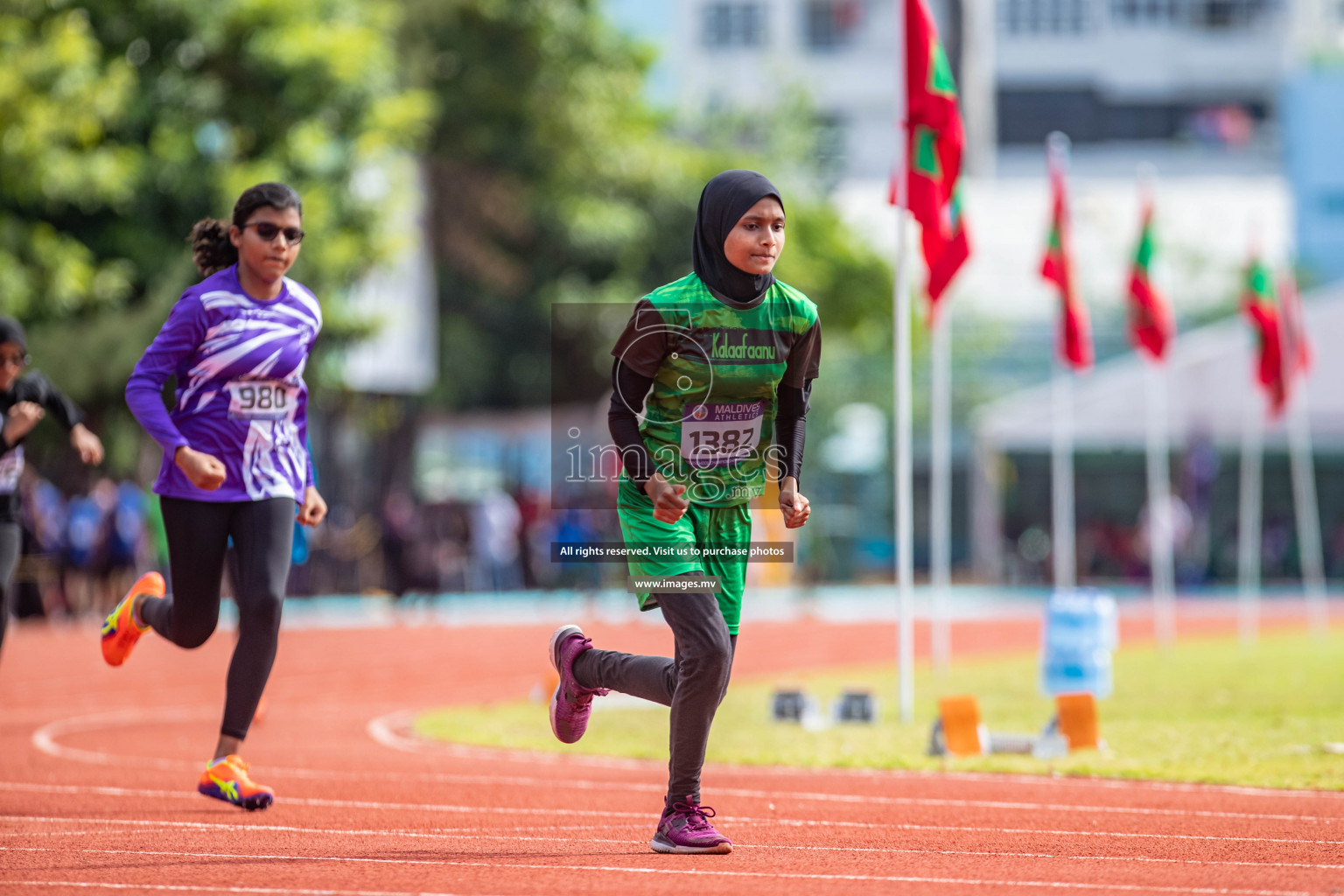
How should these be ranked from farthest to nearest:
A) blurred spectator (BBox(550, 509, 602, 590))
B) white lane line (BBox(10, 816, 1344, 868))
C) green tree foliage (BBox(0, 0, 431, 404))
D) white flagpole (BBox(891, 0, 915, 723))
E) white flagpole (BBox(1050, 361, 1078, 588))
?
1. blurred spectator (BBox(550, 509, 602, 590))
2. green tree foliage (BBox(0, 0, 431, 404))
3. white flagpole (BBox(1050, 361, 1078, 588))
4. white flagpole (BBox(891, 0, 915, 723))
5. white lane line (BBox(10, 816, 1344, 868))

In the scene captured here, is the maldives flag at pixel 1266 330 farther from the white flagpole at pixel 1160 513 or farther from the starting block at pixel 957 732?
the starting block at pixel 957 732

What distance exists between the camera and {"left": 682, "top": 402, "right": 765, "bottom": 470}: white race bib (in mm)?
5812

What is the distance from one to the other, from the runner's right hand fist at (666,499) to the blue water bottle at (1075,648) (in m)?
8.50

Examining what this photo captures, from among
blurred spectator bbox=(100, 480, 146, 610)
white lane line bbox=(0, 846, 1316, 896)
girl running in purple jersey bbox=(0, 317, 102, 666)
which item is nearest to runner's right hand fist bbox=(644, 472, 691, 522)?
white lane line bbox=(0, 846, 1316, 896)

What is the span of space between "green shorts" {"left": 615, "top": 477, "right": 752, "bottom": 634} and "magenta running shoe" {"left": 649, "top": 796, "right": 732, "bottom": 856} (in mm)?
599

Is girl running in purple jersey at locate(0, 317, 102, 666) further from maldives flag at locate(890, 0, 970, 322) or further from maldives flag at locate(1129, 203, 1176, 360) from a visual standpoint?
maldives flag at locate(1129, 203, 1176, 360)

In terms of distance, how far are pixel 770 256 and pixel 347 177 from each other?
1935cm

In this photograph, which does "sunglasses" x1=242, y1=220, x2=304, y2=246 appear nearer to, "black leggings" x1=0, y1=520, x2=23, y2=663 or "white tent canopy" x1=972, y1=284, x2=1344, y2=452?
"black leggings" x1=0, y1=520, x2=23, y2=663

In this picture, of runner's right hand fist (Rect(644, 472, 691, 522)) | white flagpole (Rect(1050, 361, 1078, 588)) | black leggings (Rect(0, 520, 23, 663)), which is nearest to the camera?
runner's right hand fist (Rect(644, 472, 691, 522))

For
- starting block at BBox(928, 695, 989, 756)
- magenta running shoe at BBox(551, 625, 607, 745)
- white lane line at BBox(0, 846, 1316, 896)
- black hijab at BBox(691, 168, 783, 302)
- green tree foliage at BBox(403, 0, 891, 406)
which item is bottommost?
starting block at BBox(928, 695, 989, 756)

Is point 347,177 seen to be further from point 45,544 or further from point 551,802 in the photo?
point 551,802

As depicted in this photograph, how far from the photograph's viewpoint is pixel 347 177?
79.6 ft

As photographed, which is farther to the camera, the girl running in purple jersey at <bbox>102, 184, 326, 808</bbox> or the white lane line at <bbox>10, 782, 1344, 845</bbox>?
the girl running in purple jersey at <bbox>102, 184, 326, 808</bbox>

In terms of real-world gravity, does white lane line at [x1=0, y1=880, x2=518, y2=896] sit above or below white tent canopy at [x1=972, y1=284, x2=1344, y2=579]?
below
